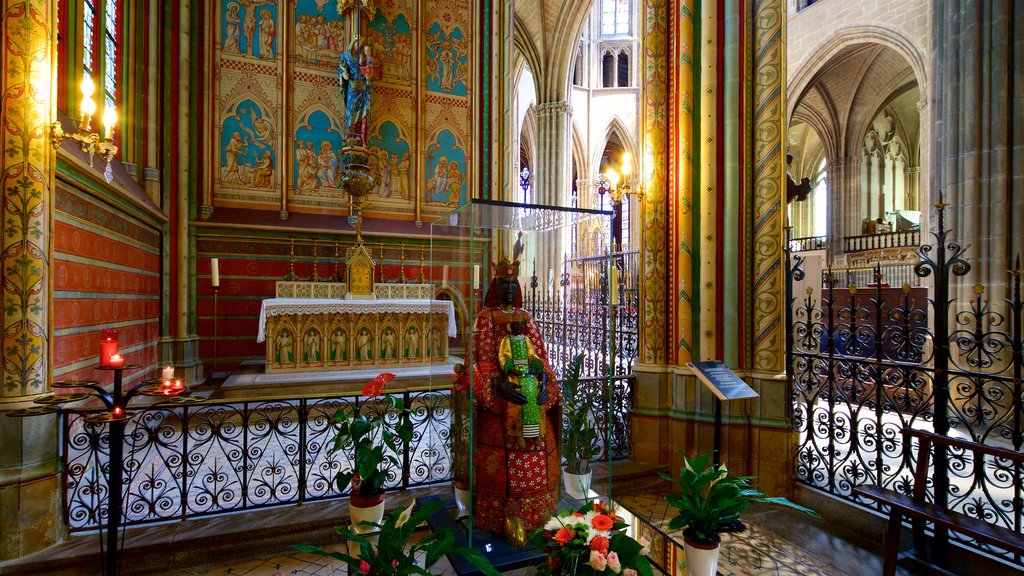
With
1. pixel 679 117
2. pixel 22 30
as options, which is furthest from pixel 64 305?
pixel 679 117

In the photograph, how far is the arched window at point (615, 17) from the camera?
2648 centimetres

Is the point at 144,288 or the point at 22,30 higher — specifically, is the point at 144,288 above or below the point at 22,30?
below

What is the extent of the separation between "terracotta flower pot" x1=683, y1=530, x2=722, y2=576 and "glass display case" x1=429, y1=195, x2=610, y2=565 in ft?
3.09

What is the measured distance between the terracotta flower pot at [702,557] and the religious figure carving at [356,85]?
786 cm

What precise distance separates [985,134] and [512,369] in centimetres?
1033

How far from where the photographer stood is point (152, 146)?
752 cm

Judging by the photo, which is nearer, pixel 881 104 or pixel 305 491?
pixel 305 491

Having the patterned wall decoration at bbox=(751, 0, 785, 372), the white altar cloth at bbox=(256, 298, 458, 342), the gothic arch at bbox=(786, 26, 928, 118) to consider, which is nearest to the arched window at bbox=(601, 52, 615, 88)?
the gothic arch at bbox=(786, 26, 928, 118)

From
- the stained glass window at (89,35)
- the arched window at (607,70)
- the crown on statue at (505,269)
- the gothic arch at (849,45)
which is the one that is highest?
the arched window at (607,70)

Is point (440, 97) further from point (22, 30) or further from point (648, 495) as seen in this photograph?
point (648, 495)

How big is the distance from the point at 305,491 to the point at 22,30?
3.97 m

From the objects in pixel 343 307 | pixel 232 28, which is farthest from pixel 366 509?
pixel 232 28

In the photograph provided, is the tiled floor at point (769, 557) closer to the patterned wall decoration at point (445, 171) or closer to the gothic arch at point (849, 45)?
the patterned wall decoration at point (445, 171)

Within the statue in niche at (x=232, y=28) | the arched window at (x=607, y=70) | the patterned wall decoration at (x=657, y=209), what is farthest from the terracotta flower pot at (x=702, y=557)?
the arched window at (x=607, y=70)
